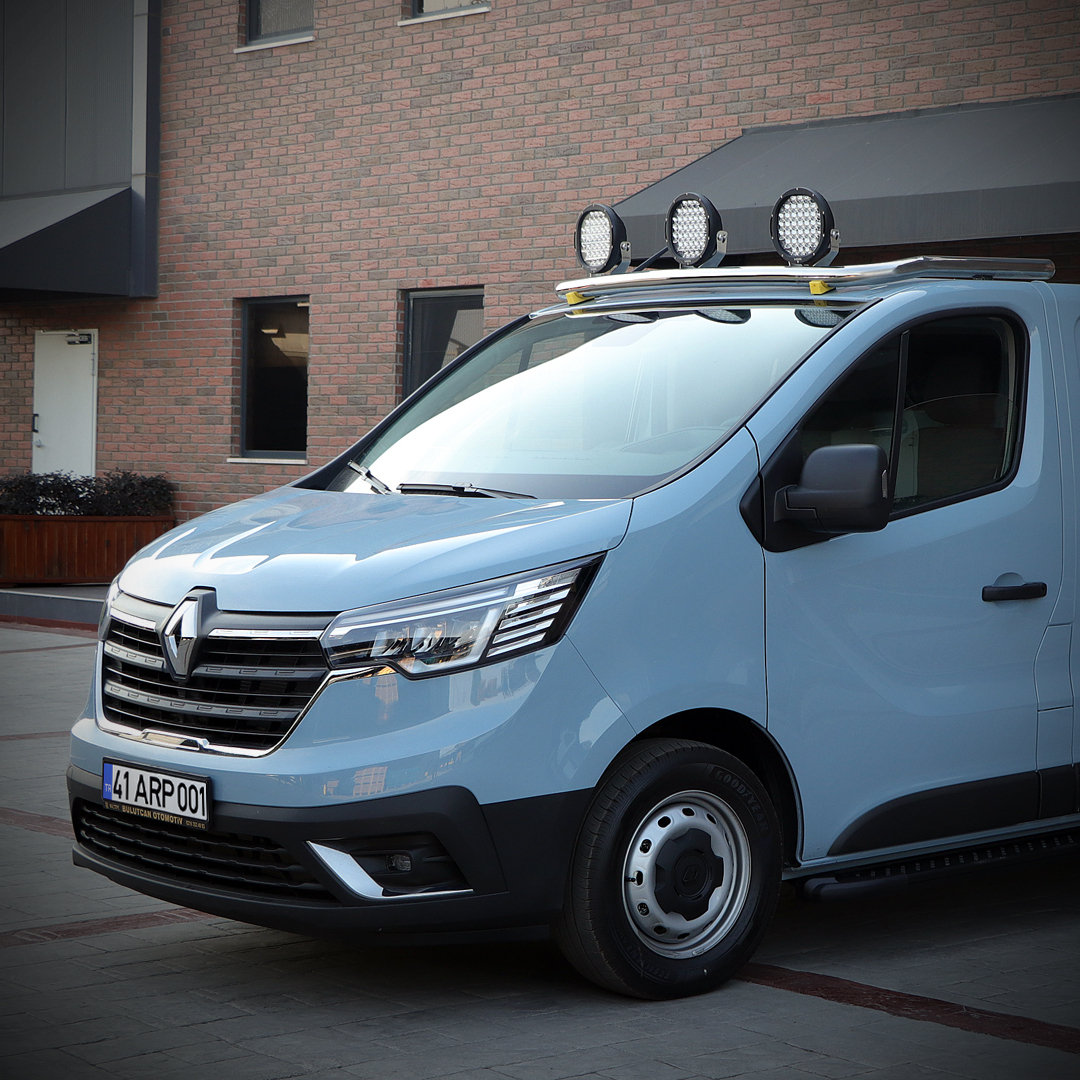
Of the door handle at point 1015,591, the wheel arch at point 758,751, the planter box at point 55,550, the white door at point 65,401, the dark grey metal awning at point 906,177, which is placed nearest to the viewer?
the wheel arch at point 758,751

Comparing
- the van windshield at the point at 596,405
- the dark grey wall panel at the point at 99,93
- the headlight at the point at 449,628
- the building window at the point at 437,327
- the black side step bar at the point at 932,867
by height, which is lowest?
the black side step bar at the point at 932,867

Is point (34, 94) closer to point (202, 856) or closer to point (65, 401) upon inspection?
point (65, 401)

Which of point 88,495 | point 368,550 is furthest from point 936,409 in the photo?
point 88,495

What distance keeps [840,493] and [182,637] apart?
1824mm

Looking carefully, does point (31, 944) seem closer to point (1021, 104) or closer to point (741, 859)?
point (741, 859)

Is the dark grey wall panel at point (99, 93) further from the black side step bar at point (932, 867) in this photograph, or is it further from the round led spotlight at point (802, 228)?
the black side step bar at point (932, 867)

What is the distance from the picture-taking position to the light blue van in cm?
438

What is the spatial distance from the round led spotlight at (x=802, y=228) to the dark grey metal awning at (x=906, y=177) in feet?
16.6

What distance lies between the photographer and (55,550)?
1677 centimetres

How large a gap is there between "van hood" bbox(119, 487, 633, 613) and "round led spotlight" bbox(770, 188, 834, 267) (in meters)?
1.73

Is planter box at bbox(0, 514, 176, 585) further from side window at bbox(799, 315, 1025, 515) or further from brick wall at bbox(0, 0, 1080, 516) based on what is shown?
side window at bbox(799, 315, 1025, 515)

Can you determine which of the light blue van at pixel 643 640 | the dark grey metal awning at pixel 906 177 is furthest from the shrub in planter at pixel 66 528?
the light blue van at pixel 643 640

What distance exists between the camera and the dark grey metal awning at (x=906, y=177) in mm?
10906

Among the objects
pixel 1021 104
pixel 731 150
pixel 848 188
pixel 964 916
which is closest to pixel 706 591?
pixel 964 916
